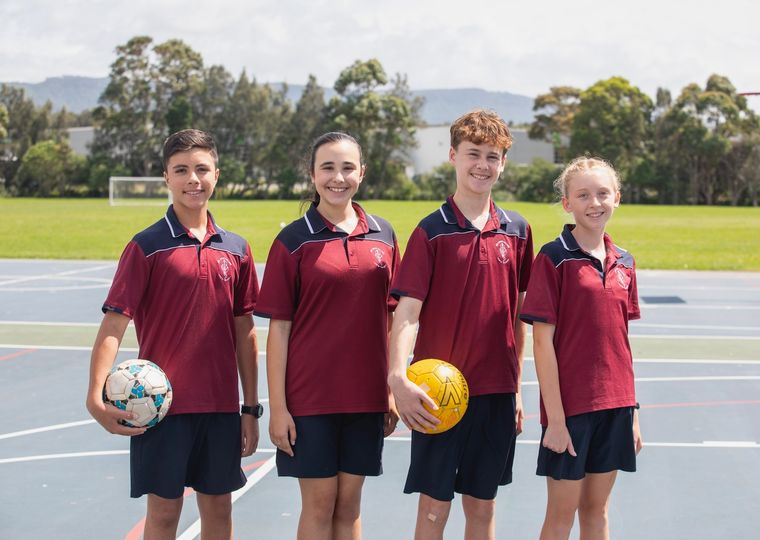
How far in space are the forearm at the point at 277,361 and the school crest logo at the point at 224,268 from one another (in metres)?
0.26

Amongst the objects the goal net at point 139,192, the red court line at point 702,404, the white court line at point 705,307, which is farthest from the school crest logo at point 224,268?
the goal net at point 139,192

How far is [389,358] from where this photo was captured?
355 centimetres

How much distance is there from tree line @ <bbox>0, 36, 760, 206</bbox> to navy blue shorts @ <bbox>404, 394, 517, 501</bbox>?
5545 centimetres

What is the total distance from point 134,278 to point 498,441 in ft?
5.00

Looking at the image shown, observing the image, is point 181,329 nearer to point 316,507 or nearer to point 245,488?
point 316,507

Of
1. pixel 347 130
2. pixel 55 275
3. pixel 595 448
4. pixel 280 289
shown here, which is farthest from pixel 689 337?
pixel 347 130

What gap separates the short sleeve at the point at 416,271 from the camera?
3527 mm

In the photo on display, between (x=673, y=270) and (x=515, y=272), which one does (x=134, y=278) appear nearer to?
(x=515, y=272)

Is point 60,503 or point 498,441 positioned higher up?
point 498,441

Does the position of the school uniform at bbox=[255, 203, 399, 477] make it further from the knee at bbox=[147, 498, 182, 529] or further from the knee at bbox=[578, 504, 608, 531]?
the knee at bbox=[578, 504, 608, 531]

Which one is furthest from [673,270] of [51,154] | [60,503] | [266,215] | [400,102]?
[51,154]

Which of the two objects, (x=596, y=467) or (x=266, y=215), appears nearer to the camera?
(x=596, y=467)

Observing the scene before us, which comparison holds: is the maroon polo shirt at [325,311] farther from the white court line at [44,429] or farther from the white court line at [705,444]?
the white court line at [44,429]

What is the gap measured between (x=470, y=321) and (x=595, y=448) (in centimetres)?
70
